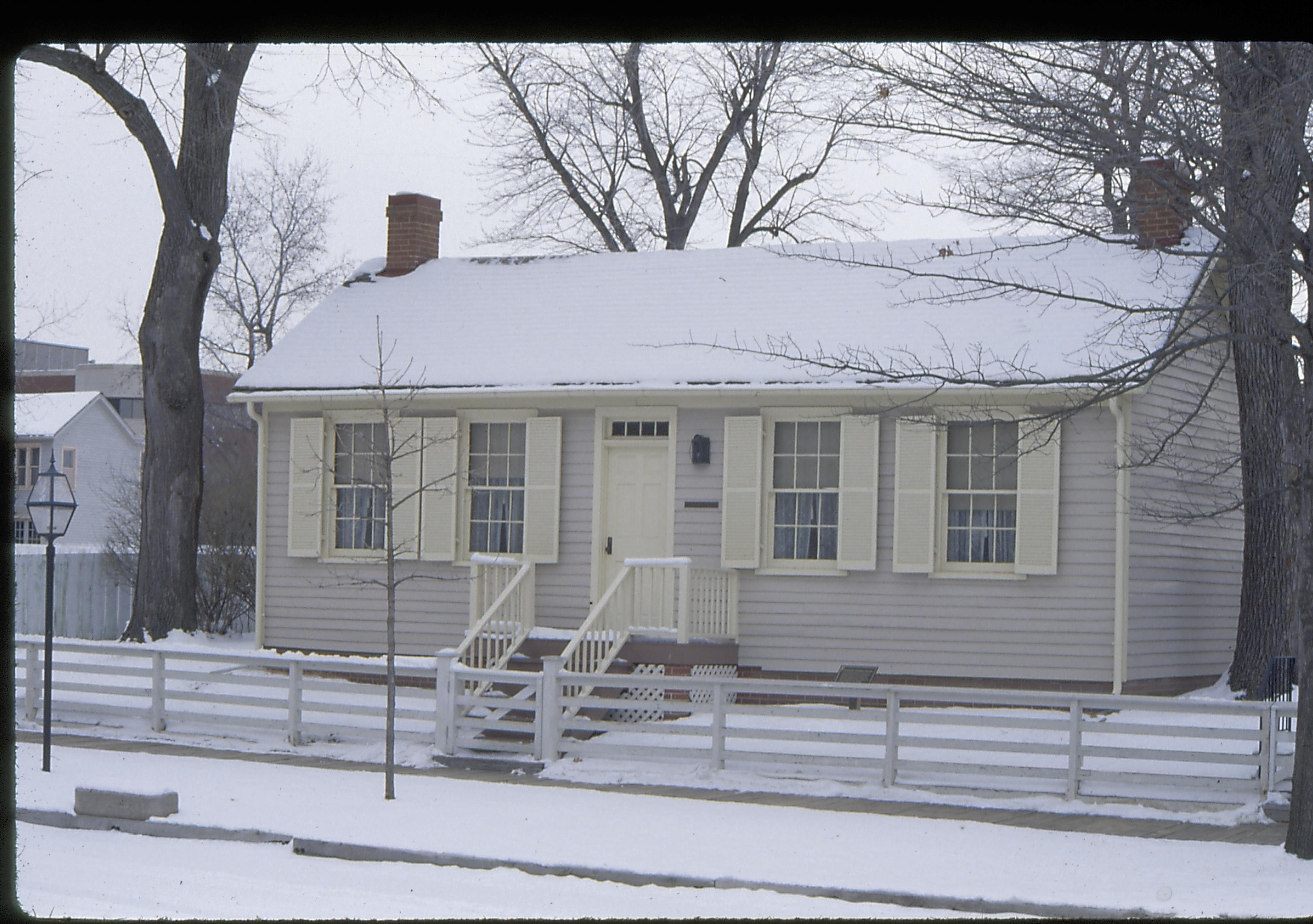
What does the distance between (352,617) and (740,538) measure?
4642 mm

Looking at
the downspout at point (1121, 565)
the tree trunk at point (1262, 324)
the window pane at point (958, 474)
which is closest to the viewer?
the tree trunk at point (1262, 324)

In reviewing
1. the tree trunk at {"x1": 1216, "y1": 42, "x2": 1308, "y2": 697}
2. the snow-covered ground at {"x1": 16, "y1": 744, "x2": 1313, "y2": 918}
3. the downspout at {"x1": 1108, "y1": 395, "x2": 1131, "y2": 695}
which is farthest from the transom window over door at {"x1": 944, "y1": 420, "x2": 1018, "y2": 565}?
the snow-covered ground at {"x1": 16, "y1": 744, "x2": 1313, "y2": 918}

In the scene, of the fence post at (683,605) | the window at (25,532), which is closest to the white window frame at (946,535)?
the fence post at (683,605)

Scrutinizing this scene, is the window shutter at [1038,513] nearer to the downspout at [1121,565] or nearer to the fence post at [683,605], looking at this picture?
the downspout at [1121,565]

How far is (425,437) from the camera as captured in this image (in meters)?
16.0

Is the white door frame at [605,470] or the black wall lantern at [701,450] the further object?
the white door frame at [605,470]

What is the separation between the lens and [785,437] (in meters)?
15.1

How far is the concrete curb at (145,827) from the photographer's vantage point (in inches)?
369

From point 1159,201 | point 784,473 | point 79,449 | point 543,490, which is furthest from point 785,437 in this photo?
point 79,449

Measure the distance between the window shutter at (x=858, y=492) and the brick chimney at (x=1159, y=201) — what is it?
10.7 ft

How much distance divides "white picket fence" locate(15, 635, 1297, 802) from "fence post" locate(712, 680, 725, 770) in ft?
0.05

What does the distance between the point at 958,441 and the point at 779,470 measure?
185cm

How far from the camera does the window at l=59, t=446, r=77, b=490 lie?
43531mm

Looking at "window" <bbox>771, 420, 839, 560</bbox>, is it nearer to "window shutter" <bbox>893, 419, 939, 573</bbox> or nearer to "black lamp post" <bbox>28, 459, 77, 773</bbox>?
"window shutter" <bbox>893, 419, 939, 573</bbox>
